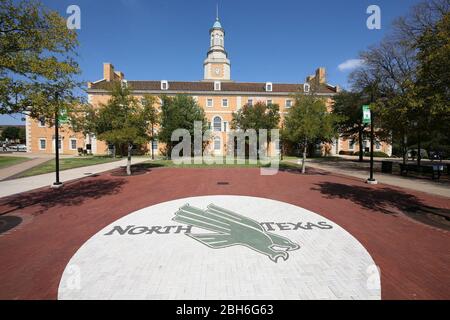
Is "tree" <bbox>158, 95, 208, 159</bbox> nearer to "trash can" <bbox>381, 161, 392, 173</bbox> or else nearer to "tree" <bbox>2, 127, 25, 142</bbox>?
"trash can" <bbox>381, 161, 392, 173</bbox>

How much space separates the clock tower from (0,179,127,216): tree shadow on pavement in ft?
169

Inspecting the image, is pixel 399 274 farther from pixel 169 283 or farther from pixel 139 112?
pixel 139 112

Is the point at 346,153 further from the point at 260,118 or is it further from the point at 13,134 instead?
the point at 13,134

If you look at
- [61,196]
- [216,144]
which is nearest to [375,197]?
[61,196]

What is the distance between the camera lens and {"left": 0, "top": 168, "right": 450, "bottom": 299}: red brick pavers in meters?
4.73

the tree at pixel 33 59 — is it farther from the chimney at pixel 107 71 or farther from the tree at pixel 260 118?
the chimney at pixel 107 71

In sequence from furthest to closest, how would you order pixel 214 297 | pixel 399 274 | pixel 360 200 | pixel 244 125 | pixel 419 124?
1. pixel 244 125
2. pixel 360 200
3. pixel 419 124
4. pixel 399 274
5. pixel 214 297

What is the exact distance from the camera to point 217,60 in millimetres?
60500

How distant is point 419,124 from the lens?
10453 millimetres

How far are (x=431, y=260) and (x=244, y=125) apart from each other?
99.5 feet

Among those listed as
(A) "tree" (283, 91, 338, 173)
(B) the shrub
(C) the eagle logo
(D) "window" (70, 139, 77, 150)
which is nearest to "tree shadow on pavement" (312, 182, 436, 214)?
(C) the eagle logo

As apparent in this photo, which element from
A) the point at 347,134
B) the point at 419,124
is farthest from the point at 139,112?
the point at 347,134

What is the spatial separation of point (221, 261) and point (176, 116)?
92.7ft

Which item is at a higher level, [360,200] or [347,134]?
[347,134]
